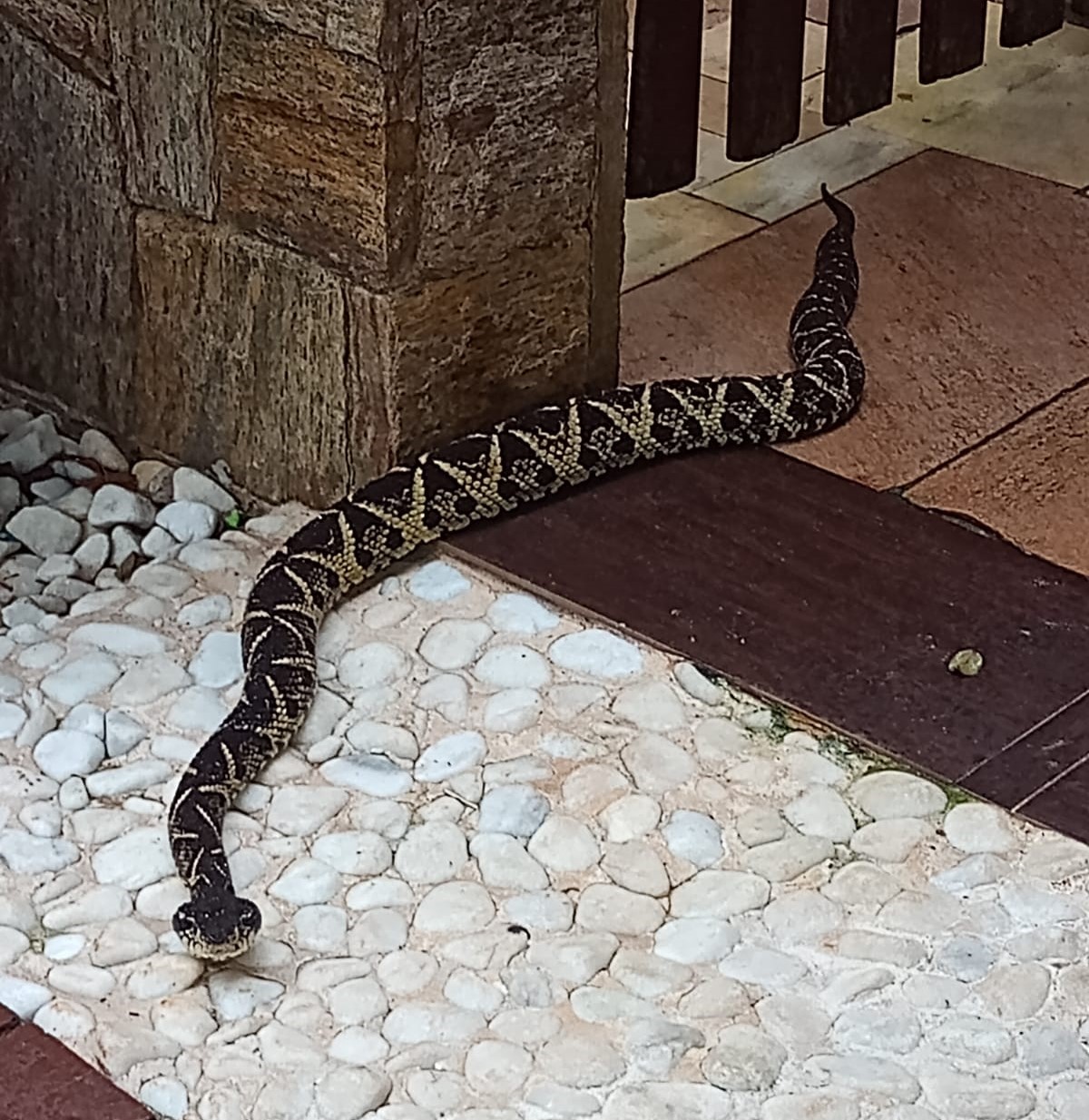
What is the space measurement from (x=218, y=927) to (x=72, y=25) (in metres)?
2.02

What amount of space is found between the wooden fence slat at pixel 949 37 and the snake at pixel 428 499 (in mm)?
1327

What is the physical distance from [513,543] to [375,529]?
29cm

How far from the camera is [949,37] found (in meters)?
6.45

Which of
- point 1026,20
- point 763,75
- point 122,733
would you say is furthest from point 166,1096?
point 1026,20

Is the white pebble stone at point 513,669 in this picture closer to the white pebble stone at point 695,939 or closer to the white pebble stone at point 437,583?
the white pebble stone at point 437,583

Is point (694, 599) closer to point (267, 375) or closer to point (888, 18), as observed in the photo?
point (267, 375)

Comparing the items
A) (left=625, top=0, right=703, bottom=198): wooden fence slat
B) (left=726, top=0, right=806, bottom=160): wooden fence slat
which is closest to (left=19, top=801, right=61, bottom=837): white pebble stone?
(left=625, top=0, right=703, bottom=198): wooden fence slat

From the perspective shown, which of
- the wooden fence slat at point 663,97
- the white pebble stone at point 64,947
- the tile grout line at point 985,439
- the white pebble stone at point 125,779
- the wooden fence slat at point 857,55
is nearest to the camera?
the white pebble stone at point 64,947

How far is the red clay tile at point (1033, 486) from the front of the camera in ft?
14.9

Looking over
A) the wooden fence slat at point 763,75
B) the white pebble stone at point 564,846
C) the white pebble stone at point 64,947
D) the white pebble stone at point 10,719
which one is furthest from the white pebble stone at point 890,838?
the wooden fence slat at point 763,75

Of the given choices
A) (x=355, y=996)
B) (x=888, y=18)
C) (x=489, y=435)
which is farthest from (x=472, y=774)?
(x=888, y=18)

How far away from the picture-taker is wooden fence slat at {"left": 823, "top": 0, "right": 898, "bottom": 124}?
19.9 feet

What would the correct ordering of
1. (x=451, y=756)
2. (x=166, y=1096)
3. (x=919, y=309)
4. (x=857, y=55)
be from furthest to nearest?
(x=857, y=55), (x=919, y=309), (x=451, y=756), (x=166, y=1096)

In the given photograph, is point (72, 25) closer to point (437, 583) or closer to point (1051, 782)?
point (437, 583)
